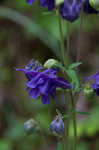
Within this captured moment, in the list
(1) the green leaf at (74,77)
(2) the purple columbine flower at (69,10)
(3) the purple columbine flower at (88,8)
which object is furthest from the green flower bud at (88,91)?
(3) the purple columbine flower at (88,8)

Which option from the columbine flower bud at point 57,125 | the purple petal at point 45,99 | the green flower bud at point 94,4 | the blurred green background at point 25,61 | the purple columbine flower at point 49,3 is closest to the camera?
the columbine flower bud at point 57,125

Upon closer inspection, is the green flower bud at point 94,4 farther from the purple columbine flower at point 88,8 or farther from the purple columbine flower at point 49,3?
the purple columbine flower at point 49,3

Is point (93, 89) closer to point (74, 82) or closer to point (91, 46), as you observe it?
point (74, 82)

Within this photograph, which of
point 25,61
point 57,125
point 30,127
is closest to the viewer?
point 57,125

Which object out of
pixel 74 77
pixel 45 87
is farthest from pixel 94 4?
pixel 45 87

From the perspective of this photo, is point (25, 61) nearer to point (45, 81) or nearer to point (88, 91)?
point (88, 91)

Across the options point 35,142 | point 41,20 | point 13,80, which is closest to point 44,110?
point 35,142
